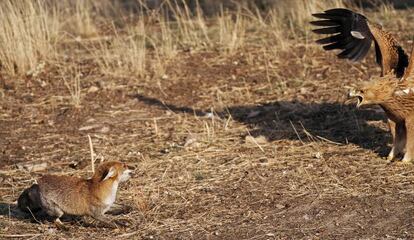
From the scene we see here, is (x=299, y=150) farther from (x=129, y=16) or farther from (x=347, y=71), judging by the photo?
(x=129, y=16)

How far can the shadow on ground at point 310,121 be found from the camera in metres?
7.90

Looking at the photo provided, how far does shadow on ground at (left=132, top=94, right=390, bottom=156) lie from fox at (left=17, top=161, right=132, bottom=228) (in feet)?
7.46

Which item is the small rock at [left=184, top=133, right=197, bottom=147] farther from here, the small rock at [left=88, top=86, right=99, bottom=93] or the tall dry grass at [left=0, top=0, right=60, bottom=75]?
the tall dry grass at [left=0, top=0, right=60, bottom=75]

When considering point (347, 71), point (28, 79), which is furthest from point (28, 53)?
point (347, 71)

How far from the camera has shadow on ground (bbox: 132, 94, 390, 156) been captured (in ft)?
25.9

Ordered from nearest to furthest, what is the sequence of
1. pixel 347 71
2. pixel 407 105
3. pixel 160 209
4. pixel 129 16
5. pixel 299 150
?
pixel 160 209 → pixel 407 105 → pixel 299 150 → pixel 347 71 → pixel 129 16

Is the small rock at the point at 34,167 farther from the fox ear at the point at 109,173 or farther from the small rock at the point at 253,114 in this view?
the small rock at the point at 253,114

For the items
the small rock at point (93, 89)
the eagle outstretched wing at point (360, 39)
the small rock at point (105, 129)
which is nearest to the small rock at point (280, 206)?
the eagle outstretched wing at point (360, 39)

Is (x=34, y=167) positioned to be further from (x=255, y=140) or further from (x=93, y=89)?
(x=93, y=89)

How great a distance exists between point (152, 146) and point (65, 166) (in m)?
0.85

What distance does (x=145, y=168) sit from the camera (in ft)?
24.4

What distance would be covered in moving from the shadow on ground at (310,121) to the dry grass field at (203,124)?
0.07ft

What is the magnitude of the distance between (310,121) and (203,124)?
3.40 feet

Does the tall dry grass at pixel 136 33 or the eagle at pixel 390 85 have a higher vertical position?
the eagle at pixel 390 85
